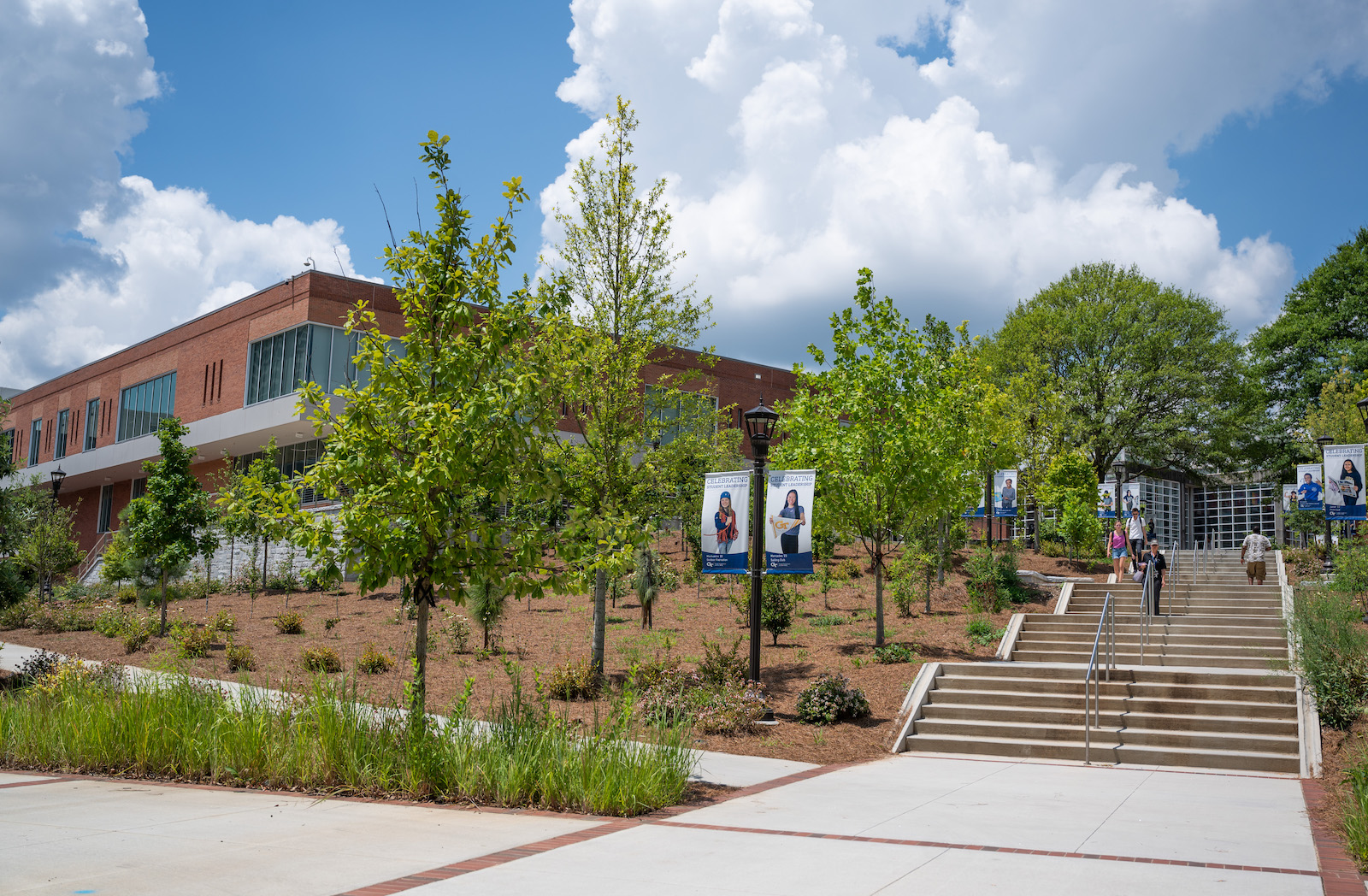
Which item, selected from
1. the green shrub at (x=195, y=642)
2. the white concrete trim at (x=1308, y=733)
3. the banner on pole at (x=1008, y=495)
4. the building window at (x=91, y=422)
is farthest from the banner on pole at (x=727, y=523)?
the building window at (x=91, y=422)

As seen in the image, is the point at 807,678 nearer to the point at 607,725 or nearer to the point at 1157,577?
the point at 607,725

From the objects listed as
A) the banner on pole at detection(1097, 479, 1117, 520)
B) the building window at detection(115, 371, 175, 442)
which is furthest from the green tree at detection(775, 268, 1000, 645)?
the building window at detection(115, 371, 175, 442)

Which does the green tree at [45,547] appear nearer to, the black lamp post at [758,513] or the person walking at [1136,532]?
the black lamp post at [758,513]

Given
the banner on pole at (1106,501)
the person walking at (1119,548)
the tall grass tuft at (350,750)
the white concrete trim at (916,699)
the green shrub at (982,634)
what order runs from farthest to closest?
1. the banner on pole at (1106,501)
2. the person walking at (1119,548)
3. the green shrub at (982,634)
4. the white concrete trim at (916,699)
5. the tall grass tuft at (350,750)

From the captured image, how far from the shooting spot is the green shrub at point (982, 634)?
56.6ft

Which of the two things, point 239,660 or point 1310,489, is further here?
point 1310,489

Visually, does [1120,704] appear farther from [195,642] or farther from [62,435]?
[62,435]

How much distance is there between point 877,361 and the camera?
17578mm

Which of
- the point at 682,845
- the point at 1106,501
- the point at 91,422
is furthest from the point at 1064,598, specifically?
the point at 91,422

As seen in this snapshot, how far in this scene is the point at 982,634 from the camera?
17438 millimetres

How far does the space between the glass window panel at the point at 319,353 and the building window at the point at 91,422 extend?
2335 centimetres

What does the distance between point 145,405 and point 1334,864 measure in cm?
5202

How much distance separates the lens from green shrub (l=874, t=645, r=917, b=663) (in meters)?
15.9

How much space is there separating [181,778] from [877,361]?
13.0 meters
